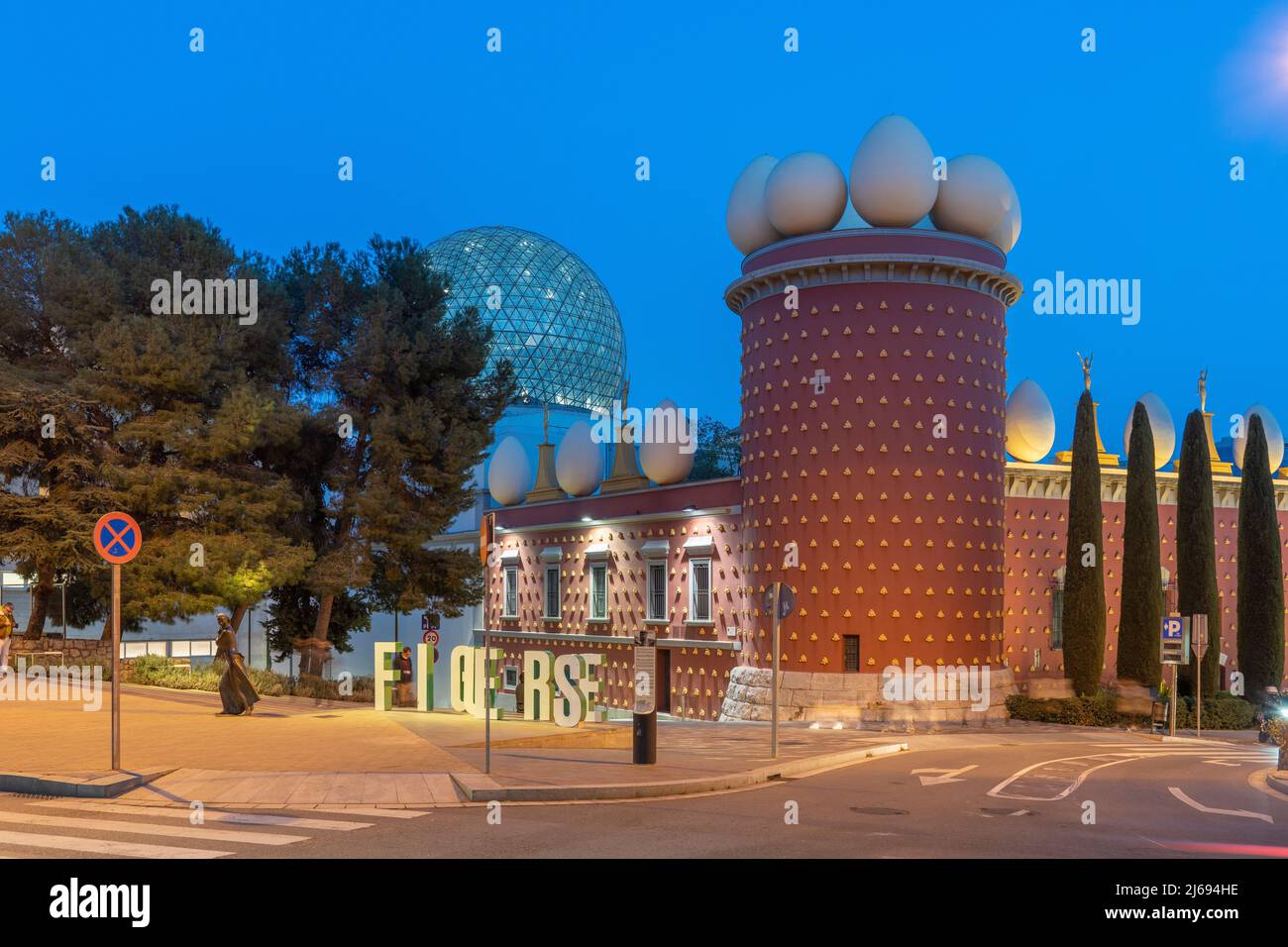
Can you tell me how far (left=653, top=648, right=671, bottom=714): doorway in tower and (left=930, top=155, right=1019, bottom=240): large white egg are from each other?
15347 mm

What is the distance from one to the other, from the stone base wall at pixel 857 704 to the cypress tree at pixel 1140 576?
478 cm

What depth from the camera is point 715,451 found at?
89.6 m

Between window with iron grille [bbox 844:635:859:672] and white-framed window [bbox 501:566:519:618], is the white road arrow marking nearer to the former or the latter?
Answer: window with iron grille [bbox 844:635:859:672]

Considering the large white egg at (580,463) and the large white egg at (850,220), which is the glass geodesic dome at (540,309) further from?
the large white egg at (850,220)

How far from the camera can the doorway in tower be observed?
123ft

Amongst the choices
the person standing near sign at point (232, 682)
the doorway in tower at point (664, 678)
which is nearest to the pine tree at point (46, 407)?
the person standing near sign at point (232, 682)

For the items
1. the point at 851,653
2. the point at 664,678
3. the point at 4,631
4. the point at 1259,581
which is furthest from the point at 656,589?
the point at 4,631

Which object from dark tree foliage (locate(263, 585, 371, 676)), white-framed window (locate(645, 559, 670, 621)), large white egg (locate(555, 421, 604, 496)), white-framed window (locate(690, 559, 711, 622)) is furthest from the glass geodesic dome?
white-framed window (locate(690, 559, 711, 622))

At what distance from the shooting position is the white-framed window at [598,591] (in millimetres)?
41062

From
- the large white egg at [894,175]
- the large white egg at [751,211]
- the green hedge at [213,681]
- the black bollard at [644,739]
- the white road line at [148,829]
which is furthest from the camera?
the large white egg at [751,211]

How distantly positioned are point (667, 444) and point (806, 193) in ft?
32.6

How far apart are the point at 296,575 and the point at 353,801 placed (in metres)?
19.1
